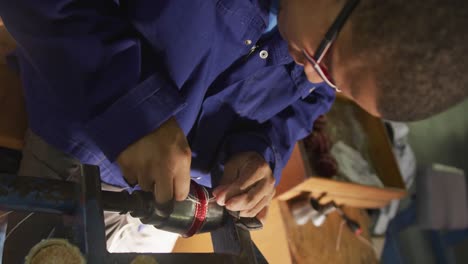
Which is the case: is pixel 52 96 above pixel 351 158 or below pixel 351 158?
above

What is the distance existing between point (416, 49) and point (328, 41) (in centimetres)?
13

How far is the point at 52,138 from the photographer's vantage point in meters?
0.75

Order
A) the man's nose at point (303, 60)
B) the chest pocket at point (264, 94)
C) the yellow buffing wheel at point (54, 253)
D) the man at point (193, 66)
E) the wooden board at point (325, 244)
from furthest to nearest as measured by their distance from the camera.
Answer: the wooden board at point (325, 244), the chest pocket at point (264, 94), the man's nose at point (303, 60), the man at point (193, 66), the yellow buffing wheel at point (54, 253)

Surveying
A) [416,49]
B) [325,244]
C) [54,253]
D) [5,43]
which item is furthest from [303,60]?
[325,244]

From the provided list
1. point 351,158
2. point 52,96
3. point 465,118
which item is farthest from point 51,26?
point 465,118

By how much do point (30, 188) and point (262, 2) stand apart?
48cm

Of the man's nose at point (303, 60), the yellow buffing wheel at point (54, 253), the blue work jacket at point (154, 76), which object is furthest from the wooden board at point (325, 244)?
the yellow buffing wheel at point (54, 253)

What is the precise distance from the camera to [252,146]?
0.90 metres

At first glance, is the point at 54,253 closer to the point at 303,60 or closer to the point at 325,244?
the point at 303,60

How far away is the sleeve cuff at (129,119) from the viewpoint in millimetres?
609

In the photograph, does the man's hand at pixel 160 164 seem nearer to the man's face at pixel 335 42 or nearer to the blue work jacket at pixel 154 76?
the blue work jacket at pixel 154 76

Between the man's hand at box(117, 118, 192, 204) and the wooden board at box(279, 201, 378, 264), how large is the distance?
2.74ft

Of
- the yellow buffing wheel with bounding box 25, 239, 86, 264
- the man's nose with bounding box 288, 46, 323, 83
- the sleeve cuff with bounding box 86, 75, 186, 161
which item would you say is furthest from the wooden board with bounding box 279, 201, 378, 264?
the yellow buffing wheel with bounding box 25, 239, 86, 264

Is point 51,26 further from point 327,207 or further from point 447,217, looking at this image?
point 447,217
